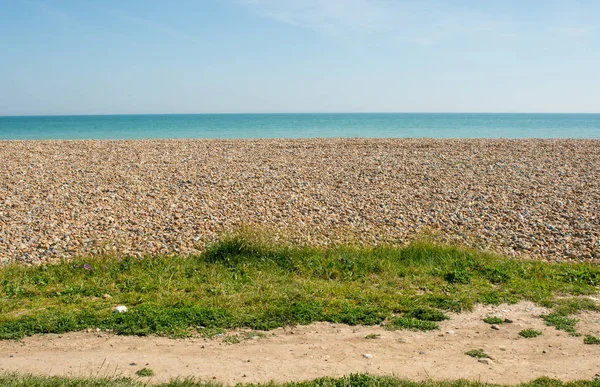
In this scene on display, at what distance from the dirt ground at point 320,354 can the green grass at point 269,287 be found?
0.27 meters

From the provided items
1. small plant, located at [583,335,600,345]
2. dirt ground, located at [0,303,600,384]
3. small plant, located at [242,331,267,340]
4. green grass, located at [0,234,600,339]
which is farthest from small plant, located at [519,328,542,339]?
small plant, located at [242,331,267,340]

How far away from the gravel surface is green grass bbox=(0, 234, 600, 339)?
0.93m

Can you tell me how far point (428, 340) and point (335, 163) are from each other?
1295cm

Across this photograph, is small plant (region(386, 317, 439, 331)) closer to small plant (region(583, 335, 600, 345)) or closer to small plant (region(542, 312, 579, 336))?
small plant (region(542, 312, 579, 336))

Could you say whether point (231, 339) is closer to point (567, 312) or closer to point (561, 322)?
point (561, 322)

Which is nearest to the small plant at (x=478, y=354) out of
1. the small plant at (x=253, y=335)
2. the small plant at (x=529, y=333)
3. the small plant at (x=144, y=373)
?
the small plant at (x=529, y=333)

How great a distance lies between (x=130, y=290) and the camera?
7.27 meters

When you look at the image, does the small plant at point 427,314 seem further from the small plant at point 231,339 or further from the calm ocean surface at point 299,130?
the calm ocean surface at point 299,130

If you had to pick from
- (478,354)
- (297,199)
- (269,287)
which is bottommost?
(478,354)

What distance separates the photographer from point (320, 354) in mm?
5367

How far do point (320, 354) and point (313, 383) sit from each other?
2.46 ft

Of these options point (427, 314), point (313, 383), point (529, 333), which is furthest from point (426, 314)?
point (313, 383)

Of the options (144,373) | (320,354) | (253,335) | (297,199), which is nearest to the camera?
(144,373)

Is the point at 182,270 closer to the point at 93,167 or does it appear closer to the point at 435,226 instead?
the point at 435,226
